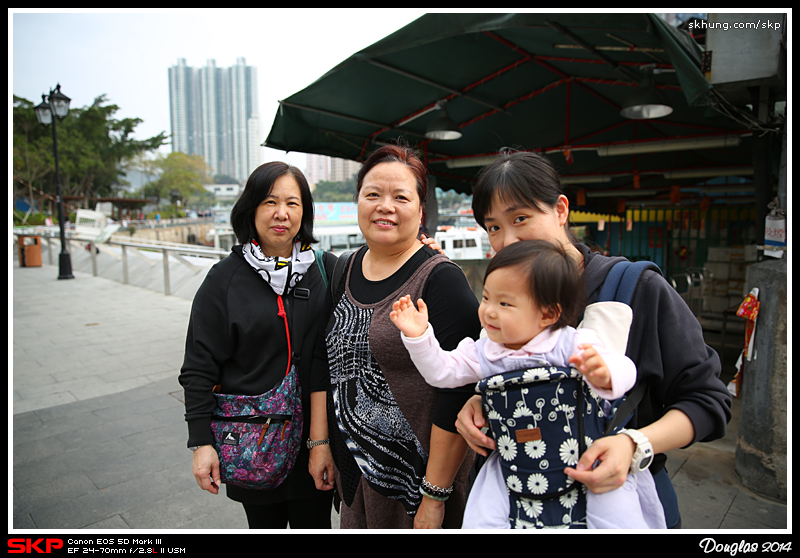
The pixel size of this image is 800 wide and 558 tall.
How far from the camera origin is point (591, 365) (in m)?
1.02

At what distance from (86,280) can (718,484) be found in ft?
52.2

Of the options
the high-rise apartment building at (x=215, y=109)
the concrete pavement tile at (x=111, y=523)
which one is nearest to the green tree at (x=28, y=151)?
the concrete pavement tile at (x=111, y=523)

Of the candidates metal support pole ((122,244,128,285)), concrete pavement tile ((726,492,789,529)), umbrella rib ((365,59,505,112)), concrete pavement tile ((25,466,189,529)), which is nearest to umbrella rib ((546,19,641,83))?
umbrella rib ((365,59,505,112))

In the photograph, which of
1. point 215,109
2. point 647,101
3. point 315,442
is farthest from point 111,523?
point 215,109

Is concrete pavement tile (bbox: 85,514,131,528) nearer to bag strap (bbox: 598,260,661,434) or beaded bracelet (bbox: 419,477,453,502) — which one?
beaded bracelet (bbox: 419,477,453,502)

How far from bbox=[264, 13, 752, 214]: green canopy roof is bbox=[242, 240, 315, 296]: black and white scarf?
218 centimetres

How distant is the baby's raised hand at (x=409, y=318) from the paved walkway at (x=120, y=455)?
7.32 ft

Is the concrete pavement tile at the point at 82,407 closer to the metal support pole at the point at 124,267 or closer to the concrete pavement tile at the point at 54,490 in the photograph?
the concrete pavement tile at the point at 54,490

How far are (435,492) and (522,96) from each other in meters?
5.24

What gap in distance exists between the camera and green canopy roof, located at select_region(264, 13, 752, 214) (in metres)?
3.24

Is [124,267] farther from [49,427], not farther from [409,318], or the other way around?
[409,318]

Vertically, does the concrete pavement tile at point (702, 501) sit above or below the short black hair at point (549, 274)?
below

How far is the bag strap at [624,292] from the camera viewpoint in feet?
3.78
